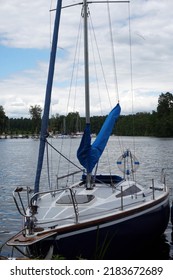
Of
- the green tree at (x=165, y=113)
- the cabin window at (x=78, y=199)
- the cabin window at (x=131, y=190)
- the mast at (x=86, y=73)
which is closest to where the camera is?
the cabin window at (x=78, y=199)

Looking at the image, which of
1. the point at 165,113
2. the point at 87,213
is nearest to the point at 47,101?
the point at 87,213

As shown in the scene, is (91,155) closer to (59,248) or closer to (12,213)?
(59,248)

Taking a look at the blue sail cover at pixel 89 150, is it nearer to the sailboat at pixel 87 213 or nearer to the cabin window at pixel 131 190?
the sailboat at pixel 87 213

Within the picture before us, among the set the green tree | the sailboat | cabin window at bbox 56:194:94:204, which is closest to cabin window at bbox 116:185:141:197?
the sailboat

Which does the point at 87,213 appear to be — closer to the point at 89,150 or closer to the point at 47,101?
the point at 89,150

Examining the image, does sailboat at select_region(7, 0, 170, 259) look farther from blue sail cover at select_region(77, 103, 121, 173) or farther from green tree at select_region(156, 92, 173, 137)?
green tree at select_region(156, 92, 173, 137)

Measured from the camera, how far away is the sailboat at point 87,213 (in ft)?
34.8

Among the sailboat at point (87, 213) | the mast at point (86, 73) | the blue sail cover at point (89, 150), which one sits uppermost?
the mast at point (86, 73)

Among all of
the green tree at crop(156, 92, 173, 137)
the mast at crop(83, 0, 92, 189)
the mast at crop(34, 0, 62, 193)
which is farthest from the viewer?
the green tree at crop(156, 92, 173, 137)

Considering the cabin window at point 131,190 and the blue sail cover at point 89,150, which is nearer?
the blue sail cover at point 89,150

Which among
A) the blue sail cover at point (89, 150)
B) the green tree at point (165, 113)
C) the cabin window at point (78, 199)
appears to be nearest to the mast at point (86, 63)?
the blue sail cover at point (89, 150)

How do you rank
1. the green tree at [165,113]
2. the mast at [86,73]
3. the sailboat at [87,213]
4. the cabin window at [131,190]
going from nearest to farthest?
the sailboat at [87,213]
the cabin window at [131,190]
the mast at [86,73]
the green tree at [165,113]

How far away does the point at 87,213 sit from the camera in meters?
11.7

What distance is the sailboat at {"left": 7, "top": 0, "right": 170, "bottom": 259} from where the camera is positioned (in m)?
10.6
